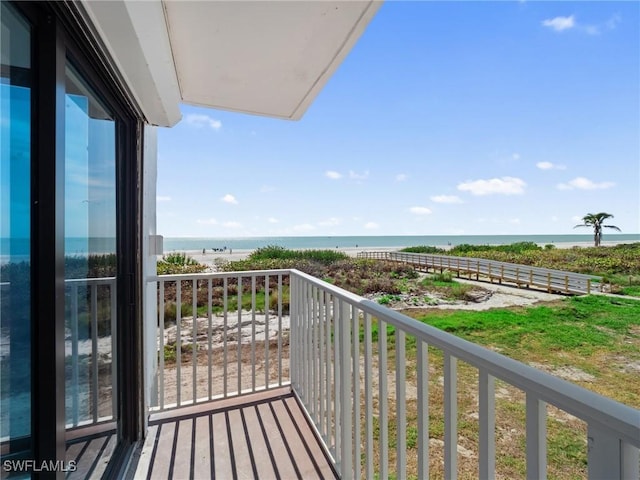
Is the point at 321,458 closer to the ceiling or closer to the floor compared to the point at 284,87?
closer to the floor

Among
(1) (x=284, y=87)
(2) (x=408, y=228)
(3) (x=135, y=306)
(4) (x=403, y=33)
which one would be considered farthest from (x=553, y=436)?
(2) (x=408, y=228)

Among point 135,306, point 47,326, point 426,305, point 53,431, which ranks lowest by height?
point 426,305

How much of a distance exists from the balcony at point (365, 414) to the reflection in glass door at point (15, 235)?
98 cm

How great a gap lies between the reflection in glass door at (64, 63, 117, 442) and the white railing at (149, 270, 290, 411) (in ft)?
1.96

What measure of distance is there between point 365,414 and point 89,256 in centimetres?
125

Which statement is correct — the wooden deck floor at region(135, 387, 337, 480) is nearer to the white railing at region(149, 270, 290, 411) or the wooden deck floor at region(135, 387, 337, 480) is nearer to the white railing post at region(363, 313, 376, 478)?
the white railing at region(149, 270, 290, 411)

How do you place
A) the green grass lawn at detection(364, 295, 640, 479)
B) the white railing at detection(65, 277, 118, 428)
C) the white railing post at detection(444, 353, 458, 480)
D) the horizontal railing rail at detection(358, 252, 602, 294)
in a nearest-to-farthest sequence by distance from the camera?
the white railing post at detection(444, 353, 458, 480)
the white railing at detection(65, 277, 118, 428)
the green grass lawn at detection(364, 295, 640, 479)
the horizontal railing rail at detection(358, 252, 602, 294)

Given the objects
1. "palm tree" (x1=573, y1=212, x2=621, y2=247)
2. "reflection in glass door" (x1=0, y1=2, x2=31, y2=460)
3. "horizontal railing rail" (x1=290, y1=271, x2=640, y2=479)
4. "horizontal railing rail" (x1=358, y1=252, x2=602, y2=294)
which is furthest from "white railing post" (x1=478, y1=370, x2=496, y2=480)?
"palm tree" (x1=573, y1=212, x2=621, y2=247)

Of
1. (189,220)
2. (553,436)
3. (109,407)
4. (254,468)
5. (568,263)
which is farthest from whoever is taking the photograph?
(189,220)

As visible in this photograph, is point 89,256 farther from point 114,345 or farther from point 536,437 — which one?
point 536,437

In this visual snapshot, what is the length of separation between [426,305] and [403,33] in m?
5.35

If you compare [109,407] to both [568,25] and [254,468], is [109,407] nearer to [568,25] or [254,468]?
[254,468]

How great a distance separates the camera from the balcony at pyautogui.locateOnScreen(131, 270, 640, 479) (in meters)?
0.51

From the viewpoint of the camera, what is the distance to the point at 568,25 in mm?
4199
